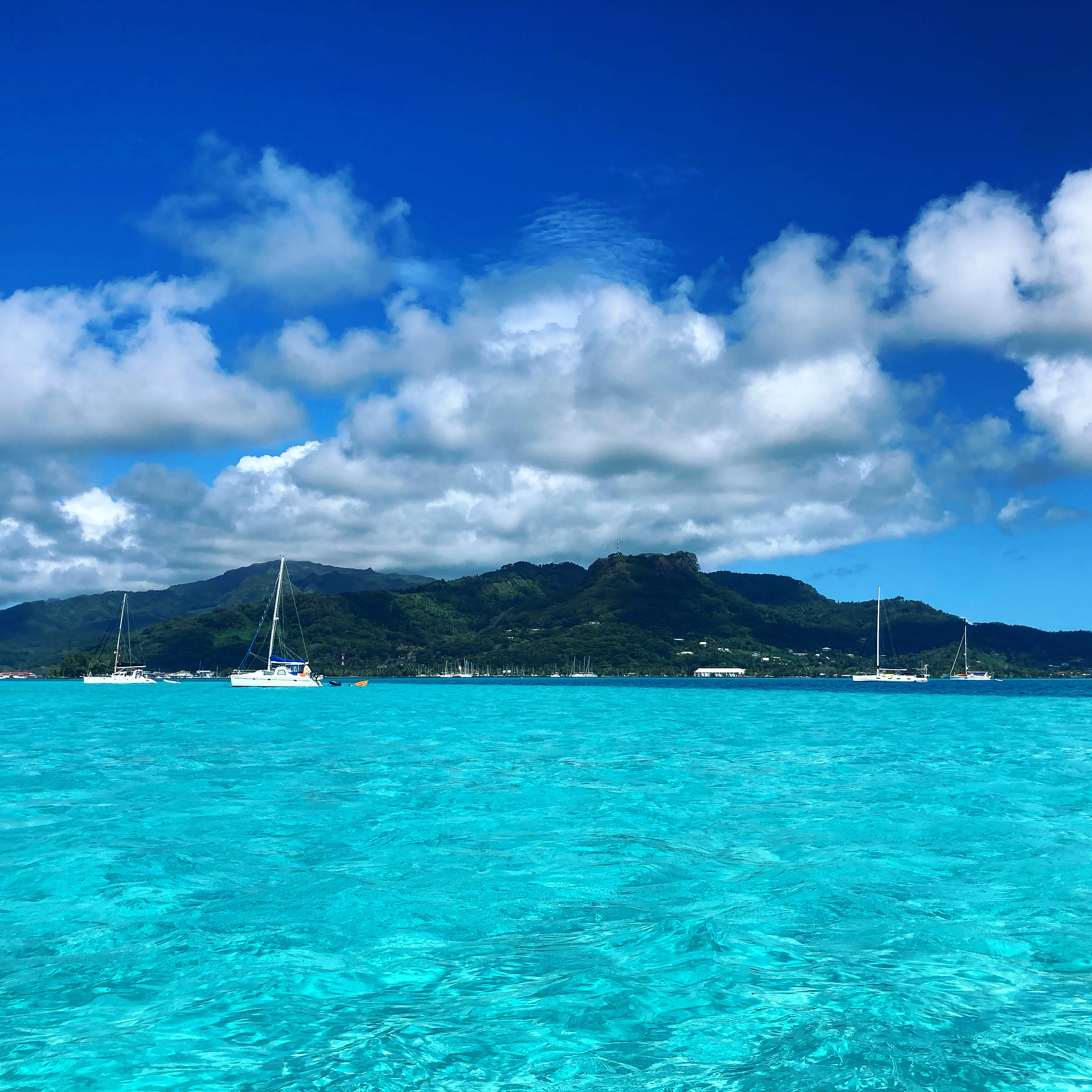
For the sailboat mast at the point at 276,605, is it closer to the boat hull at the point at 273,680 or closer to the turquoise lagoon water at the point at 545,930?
the boat hull at the point at 273,680

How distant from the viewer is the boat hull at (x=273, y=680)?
15912 cm

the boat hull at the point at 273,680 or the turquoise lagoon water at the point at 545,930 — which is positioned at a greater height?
the turquoise lagoon water at the point at 545,930

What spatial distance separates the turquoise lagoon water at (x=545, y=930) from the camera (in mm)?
10773

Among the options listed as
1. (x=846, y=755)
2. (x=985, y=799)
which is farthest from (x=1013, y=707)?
A: (x=985, y=799)

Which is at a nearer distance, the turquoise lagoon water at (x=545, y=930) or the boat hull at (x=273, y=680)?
the turquoise lagoon water at (x=545, y=930)

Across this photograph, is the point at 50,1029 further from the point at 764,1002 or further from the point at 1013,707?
the point at 1013,707

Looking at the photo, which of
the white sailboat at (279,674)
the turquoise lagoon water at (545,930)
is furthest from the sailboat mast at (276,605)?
the turquoise lagoon water at (545,930)

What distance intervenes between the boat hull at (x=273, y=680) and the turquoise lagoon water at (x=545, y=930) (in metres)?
119

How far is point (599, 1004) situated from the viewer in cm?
1254

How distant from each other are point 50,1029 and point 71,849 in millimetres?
14880

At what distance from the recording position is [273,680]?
16162 centimetres

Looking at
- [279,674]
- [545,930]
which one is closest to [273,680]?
[279,674]

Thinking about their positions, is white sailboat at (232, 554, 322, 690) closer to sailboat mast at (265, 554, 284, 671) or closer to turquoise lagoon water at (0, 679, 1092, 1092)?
sailboat mast at (265, 554, 284, 671)

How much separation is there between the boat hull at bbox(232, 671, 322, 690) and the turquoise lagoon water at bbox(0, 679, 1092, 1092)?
389ft
